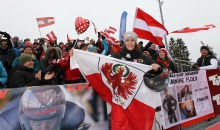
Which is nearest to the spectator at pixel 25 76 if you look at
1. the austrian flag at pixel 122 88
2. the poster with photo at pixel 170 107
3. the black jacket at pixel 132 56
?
the austrian flag at pixel 122 88

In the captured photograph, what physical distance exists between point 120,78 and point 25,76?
5.61 feet

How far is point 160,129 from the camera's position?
16.7ft

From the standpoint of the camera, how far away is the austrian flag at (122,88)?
4.24 meters

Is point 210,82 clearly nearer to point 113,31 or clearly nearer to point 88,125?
point 88,125

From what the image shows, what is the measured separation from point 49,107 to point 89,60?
119cm

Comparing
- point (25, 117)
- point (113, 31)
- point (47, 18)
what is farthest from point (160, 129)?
point (113, 31)

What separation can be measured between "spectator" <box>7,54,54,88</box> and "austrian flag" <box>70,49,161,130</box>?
0.71 m

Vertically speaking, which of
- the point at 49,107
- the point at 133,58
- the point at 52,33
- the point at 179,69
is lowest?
the point at 179,69

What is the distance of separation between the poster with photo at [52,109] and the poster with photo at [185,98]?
1.78 m

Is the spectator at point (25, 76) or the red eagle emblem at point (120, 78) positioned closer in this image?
the spectator at point (25, 76)

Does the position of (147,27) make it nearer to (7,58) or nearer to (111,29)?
(7,58)

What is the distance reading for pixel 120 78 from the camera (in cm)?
433

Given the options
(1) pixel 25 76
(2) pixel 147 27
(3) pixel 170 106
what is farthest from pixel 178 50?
(1) pixel 25 76

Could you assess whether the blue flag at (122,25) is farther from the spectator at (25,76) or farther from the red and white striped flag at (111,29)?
the spectator at (25,76)
